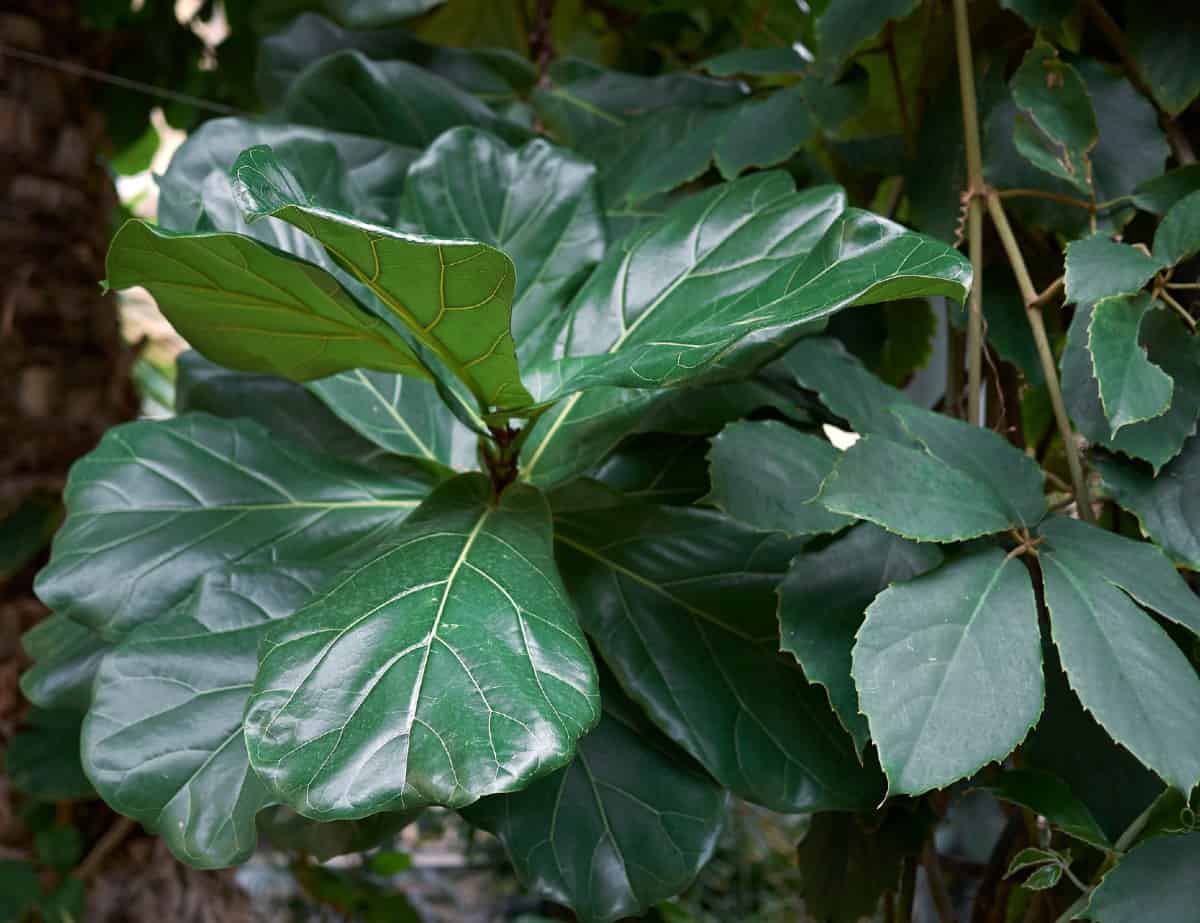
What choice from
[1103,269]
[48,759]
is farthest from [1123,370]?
[48,759]

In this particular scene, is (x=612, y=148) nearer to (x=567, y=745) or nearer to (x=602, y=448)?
(x=602, y=448)

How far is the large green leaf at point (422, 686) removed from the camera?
0.36 metres

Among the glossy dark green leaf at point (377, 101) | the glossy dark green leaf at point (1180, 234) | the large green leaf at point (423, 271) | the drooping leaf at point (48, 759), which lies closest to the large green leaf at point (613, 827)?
the large green leaf at point (423, 271)

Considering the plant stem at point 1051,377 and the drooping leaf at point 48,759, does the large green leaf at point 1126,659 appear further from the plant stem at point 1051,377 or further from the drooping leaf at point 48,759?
the drooping leaf at point 48,759

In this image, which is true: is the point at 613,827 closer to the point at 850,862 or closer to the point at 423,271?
the point at 850,862

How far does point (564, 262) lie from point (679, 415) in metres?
0.15

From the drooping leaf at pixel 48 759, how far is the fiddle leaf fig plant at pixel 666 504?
0.42 metres

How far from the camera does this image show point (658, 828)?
1.73 ft

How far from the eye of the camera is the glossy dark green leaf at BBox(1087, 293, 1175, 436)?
0.45 meters

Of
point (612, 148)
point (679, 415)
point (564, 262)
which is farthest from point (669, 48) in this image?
point (679, 415)

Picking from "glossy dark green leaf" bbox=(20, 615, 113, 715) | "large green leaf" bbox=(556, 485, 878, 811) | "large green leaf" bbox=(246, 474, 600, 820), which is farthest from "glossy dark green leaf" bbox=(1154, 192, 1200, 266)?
"glossy dark green leaf" bbox=(20, 615, 113, 715)

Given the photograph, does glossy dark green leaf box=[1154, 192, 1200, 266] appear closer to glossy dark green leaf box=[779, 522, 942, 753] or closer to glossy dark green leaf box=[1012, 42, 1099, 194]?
glossy dark green leaf box=[1012, 42, 1099, 194]

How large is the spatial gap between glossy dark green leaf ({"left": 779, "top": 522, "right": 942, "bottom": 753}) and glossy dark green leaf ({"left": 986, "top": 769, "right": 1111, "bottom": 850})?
0.08m

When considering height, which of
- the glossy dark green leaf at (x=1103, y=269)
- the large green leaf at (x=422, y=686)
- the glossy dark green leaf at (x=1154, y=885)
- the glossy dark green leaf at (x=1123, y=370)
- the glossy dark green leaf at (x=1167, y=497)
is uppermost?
the glossy dark green leaf at (x=1103, y=269)
